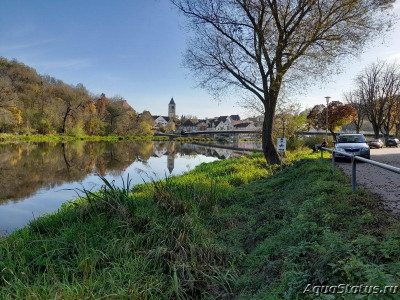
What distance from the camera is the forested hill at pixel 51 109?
48.9m

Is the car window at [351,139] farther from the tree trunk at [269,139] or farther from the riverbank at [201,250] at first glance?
the riverbank at [201,250]

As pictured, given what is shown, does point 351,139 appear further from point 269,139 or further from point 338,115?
point 338,115

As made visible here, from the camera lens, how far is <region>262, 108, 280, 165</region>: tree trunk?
1577 centimetres

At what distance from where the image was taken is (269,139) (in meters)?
16.2

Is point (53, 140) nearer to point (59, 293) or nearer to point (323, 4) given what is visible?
point (323, 4)

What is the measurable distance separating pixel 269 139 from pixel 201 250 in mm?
12388

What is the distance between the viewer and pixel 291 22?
14.4m

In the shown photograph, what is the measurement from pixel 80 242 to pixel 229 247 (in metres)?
2.72

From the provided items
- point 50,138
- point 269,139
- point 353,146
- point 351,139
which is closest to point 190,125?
point 50,138

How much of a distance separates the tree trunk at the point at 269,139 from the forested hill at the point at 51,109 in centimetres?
4251

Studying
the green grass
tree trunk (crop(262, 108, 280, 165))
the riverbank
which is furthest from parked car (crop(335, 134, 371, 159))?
the green grass

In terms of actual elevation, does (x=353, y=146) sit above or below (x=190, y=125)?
below

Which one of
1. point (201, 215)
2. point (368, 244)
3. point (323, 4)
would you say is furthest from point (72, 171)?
point (368, 244)

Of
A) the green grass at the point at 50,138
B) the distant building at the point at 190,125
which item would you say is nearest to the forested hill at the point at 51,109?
the green grass at the point at 50,138
